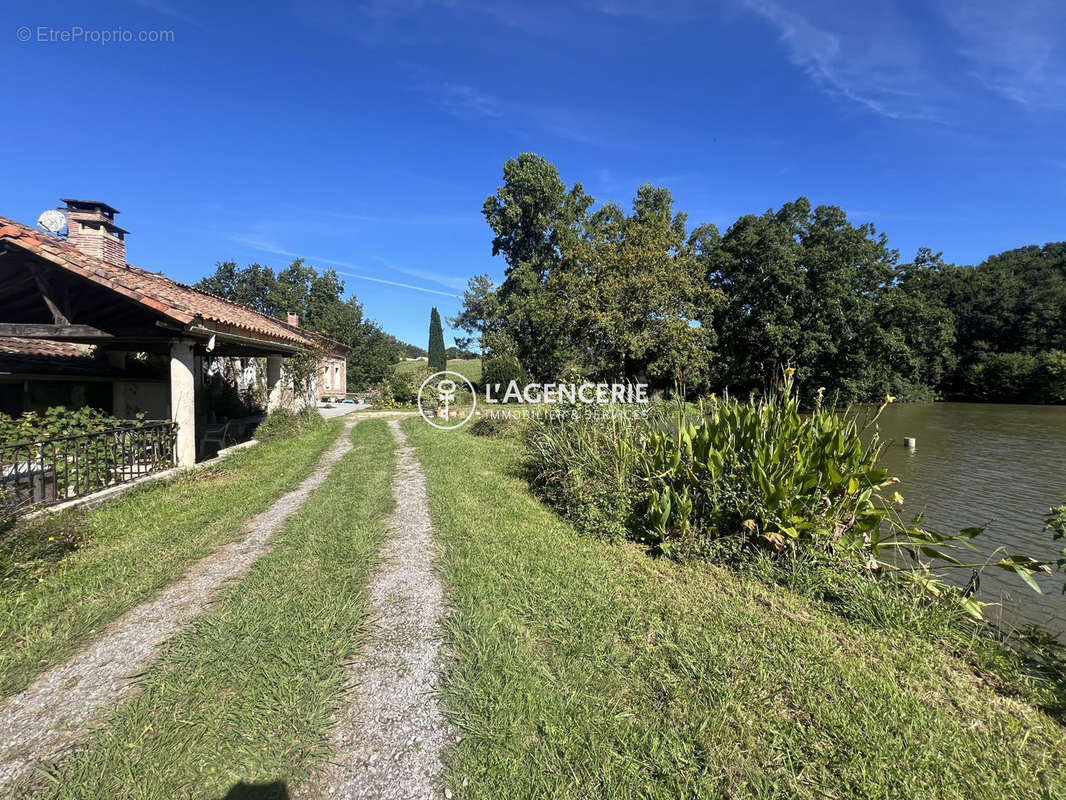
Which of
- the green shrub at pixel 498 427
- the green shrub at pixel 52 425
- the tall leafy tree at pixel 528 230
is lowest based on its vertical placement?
the green shrub at pixel 498 427

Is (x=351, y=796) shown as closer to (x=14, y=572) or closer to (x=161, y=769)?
(x=161, y=769)

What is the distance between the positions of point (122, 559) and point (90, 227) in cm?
1060

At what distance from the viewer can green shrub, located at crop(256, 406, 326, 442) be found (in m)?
11.5

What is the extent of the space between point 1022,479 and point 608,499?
11.1 meters

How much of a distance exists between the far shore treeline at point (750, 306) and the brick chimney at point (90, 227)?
1284 cm

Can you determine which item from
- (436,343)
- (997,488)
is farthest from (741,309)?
(436,343)

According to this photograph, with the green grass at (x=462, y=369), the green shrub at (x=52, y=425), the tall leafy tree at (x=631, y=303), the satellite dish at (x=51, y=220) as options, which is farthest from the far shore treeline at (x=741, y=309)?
the satellite dish at (x=51, y=220)

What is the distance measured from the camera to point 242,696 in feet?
7.55

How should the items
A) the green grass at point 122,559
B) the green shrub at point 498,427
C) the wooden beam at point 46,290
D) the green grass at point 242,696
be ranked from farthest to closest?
the green shrub at point 498,427, the wooden beam at point 46,290, the green grass at point 122,559, the green grass at point 242,696

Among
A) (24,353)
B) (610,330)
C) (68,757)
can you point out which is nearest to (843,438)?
(68,757)

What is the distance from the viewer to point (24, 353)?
891 centimetres

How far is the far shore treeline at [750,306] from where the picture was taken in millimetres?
16984

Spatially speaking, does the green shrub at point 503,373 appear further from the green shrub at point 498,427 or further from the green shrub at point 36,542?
the green shrub at point 36,542

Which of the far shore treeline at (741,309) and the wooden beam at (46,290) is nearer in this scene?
the wooden beam at (46,290)
